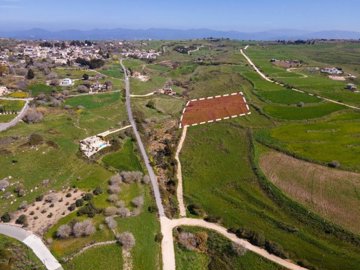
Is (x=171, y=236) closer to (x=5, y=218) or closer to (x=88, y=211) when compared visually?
(x=88, y=211)

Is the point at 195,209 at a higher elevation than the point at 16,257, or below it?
below

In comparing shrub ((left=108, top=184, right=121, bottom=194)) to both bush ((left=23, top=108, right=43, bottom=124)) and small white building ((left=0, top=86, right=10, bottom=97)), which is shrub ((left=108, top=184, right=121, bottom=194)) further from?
small white building ((left=0, top=86, right=10, bottom=97))

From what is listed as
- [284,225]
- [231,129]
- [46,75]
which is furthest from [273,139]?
[46,75]

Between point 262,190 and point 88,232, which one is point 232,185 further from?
point 88,232

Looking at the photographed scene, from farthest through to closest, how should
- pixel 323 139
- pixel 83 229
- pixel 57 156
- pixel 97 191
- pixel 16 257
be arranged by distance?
pixel 323 139 → pixel 57 156 → pixel 97 191 → pixel 83 229 → pixel 16 257

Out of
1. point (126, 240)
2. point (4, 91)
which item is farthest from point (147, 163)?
point (4, 91)

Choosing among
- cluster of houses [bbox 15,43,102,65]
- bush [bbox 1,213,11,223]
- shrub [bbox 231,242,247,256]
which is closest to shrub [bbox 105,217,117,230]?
bush [bbox 1,213,11,223]
